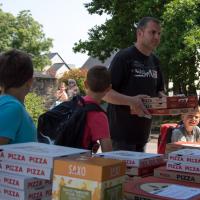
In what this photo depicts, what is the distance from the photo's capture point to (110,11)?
21.6m

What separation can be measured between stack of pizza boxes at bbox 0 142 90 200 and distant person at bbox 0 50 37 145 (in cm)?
38

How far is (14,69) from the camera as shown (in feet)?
7.61

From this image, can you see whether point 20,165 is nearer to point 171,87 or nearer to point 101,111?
point 101,111

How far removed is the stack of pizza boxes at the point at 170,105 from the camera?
2.79 meters

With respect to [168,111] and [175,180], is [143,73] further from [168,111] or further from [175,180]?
[175,180]

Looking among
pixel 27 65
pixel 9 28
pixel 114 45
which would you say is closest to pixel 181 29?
pixel 114 45

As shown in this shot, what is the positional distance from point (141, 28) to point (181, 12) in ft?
46.6

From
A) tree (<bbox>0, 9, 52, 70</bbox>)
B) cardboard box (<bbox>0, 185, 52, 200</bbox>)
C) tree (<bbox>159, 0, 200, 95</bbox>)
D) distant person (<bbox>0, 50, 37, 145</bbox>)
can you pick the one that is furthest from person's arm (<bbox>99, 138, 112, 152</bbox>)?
tree (<bbox>0, 9, 52, 70</bbox>)

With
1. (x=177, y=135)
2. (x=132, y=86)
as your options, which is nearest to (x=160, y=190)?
(x=132, y=86)

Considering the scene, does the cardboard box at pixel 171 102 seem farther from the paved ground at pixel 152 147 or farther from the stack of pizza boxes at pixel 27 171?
the paved ground at pixel 152 147

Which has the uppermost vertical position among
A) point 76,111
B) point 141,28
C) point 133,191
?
point 141,28

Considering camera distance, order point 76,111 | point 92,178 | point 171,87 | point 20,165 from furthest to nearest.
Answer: point 171,87 < point 76,111 < point 20,165 < point 92,178

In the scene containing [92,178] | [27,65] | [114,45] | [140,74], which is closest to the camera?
[92,178]

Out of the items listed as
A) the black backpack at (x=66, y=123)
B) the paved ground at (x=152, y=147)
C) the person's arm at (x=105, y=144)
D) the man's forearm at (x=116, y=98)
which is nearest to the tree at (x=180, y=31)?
the paved ground at (x=152, y=147)
